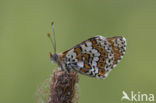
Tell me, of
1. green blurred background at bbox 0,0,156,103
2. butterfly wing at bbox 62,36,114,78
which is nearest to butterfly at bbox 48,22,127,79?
butterfly wing at bbox 62,36,114,78

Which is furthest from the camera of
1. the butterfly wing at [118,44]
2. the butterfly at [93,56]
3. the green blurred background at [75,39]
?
the green blurred background at [75,39]

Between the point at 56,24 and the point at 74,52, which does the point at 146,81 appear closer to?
the point at 56,24

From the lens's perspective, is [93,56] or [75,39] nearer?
[93,56]

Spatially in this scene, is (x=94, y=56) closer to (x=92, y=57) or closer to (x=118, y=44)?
(x=92, y=57)

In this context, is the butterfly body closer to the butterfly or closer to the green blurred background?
the butterfly

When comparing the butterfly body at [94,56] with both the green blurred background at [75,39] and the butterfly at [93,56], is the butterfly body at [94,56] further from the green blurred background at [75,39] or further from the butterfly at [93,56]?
the green blurred background at [75,39]

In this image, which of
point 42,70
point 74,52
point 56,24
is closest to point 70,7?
point 56,24

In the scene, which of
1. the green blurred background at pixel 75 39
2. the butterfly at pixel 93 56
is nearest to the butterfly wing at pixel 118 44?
the butterfly at pixel 93 56

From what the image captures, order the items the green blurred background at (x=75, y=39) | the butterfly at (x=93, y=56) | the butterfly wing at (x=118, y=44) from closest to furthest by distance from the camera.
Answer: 1. the butterfly at (x=93, y=56)
2. the butterfly wing at (x=118, y=44)
3. the green blurred background at (x=75, y=39)

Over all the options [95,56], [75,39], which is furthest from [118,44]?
[75,39]
